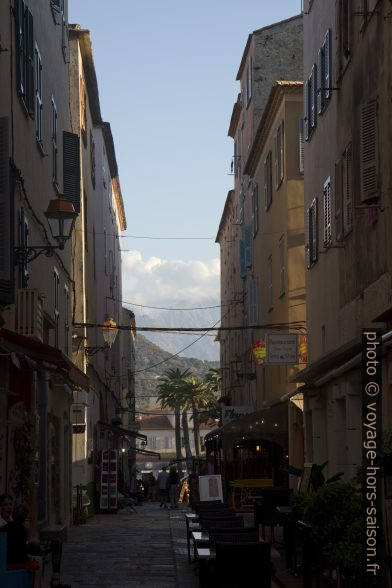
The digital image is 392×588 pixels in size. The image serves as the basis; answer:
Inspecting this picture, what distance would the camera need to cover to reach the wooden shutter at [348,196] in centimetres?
2031

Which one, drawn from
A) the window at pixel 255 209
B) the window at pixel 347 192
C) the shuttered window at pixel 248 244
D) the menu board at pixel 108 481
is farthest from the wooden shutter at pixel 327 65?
the shuttered window at pixel 248 244

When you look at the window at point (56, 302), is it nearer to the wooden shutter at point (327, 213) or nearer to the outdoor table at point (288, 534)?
the wooden shutter at point (327, 213)

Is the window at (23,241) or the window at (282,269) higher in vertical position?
the window at (282,269)

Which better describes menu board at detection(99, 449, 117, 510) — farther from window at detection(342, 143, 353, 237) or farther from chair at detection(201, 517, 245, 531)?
chair at detection(201, 517, 245, 531)

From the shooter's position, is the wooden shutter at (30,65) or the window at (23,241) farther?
the wooden shutter at (30,65)

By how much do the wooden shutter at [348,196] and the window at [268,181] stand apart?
18392 mm

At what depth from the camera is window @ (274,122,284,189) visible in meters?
36.1

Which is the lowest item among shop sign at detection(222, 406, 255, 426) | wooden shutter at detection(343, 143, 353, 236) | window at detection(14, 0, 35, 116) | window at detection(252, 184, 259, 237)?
shop sign at detection(222, 406, 255, 426)

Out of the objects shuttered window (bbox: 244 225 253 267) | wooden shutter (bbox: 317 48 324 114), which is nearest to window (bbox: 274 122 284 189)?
shuttered window (bbox: 244 225 253 267)

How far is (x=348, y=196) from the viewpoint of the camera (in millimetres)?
20594

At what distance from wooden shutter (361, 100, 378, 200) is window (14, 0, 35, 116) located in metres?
5.41

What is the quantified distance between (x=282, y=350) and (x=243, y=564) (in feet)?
57.2

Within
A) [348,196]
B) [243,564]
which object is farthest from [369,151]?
[243,564]

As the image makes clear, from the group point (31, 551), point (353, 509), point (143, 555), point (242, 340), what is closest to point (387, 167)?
point (353, 509)
